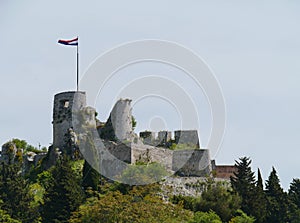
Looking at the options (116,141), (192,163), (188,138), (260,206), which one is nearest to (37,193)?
(116,141)

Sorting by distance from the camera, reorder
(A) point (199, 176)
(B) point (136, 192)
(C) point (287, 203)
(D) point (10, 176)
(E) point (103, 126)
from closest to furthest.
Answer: (B) point (136, 192) < (D) point (10, 176) < (C) point (287, 203) < (A) point (199, 176) < (E) point (103, 126)

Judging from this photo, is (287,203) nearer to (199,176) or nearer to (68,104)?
(199,176)

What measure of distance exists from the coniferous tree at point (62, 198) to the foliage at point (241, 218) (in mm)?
10204

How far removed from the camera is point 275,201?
5372 centimetres

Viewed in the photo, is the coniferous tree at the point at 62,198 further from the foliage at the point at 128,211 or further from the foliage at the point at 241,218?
the foliage at the point at 241,218

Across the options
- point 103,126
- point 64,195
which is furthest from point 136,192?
point 103,126

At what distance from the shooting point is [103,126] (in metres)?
62.2

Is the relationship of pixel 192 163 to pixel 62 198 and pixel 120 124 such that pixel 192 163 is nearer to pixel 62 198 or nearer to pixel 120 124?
pixel 120 124

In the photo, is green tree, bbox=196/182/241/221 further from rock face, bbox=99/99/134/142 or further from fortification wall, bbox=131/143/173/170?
rock face, bbox=99/99/134/142

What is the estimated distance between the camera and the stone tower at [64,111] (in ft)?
203

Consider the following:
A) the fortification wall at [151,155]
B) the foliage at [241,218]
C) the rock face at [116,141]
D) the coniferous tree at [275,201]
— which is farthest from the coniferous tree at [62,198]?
the coniferous tree at [275,201]

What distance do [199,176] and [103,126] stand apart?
32.1ft

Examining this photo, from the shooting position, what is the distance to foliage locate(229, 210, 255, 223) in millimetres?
47750

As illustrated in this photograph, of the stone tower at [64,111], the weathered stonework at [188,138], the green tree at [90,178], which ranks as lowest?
the green tree at [90,178]
